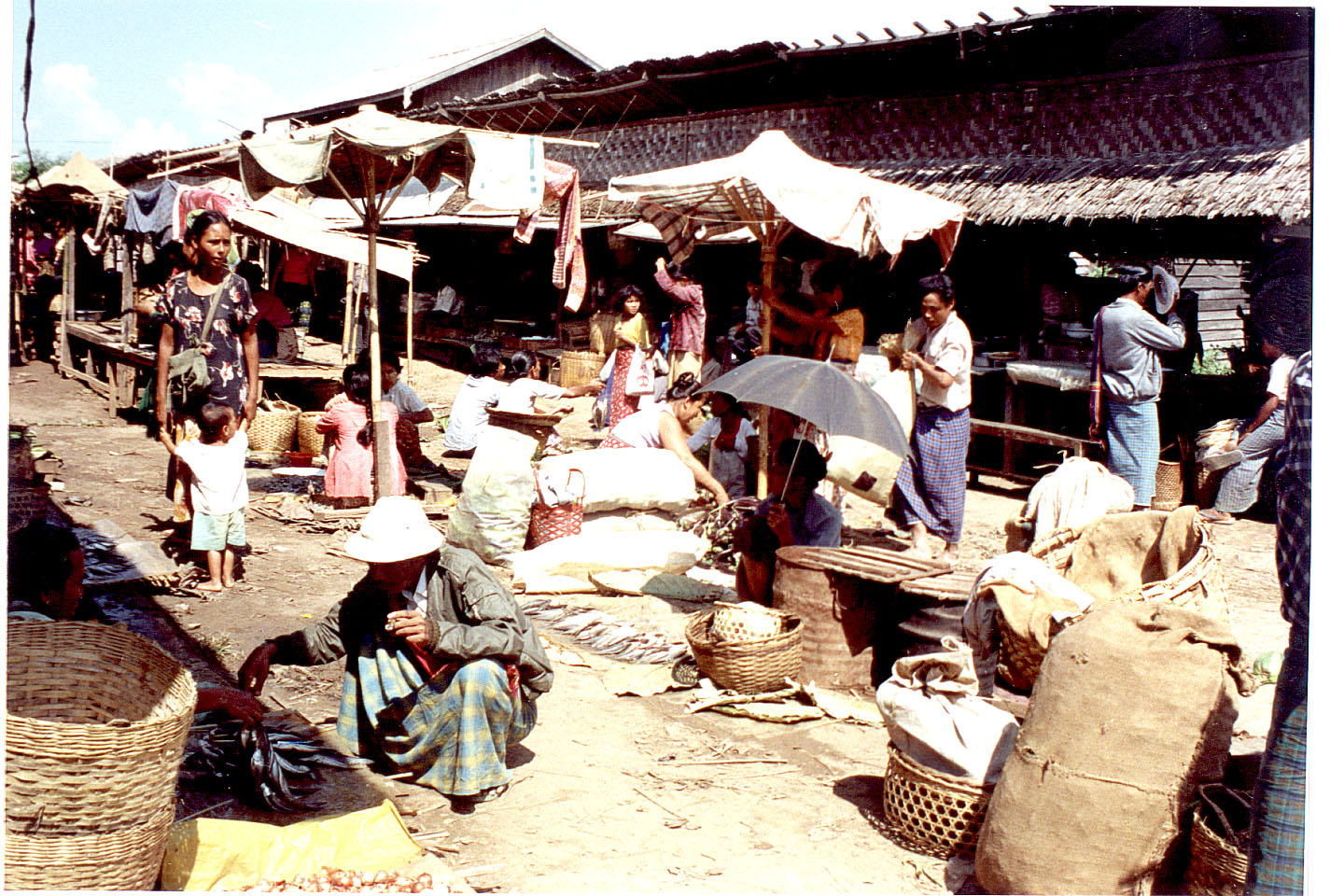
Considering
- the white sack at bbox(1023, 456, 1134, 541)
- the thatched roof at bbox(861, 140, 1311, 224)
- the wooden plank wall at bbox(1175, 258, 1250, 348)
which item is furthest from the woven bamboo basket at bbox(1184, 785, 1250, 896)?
the wooden plank wall at bbox(1175, 258, 1250, 348)

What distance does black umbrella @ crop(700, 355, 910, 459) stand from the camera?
17.6 ft

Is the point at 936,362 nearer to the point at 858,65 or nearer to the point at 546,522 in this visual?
the point at 546,522

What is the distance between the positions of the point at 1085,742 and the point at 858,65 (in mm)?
9589

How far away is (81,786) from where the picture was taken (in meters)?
2.48

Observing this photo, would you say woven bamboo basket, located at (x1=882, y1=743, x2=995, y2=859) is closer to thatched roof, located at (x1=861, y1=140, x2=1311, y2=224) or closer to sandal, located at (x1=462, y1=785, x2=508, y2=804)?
sandal, located at (x1=462, y1=785, x2=508, y2=804)

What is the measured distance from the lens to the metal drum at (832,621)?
4926mm

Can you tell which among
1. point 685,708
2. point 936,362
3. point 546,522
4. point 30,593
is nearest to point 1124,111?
point 936,362

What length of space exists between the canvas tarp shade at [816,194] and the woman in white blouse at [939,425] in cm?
41

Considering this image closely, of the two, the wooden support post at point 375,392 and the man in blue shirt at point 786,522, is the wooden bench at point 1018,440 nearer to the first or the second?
the man in blue shirt at point 786,522

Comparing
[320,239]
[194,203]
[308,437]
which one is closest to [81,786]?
[308,437]

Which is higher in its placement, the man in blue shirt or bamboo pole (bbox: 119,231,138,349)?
bamboo pole (bbox: 119,231,138,349)

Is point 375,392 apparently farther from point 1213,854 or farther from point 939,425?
point 1213,854

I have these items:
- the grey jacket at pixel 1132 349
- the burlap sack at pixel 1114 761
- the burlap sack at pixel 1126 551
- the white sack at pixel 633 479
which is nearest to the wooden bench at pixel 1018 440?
the grey jacket at pixel 1132 349

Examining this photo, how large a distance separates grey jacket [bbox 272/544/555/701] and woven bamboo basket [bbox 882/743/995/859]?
1.25m
